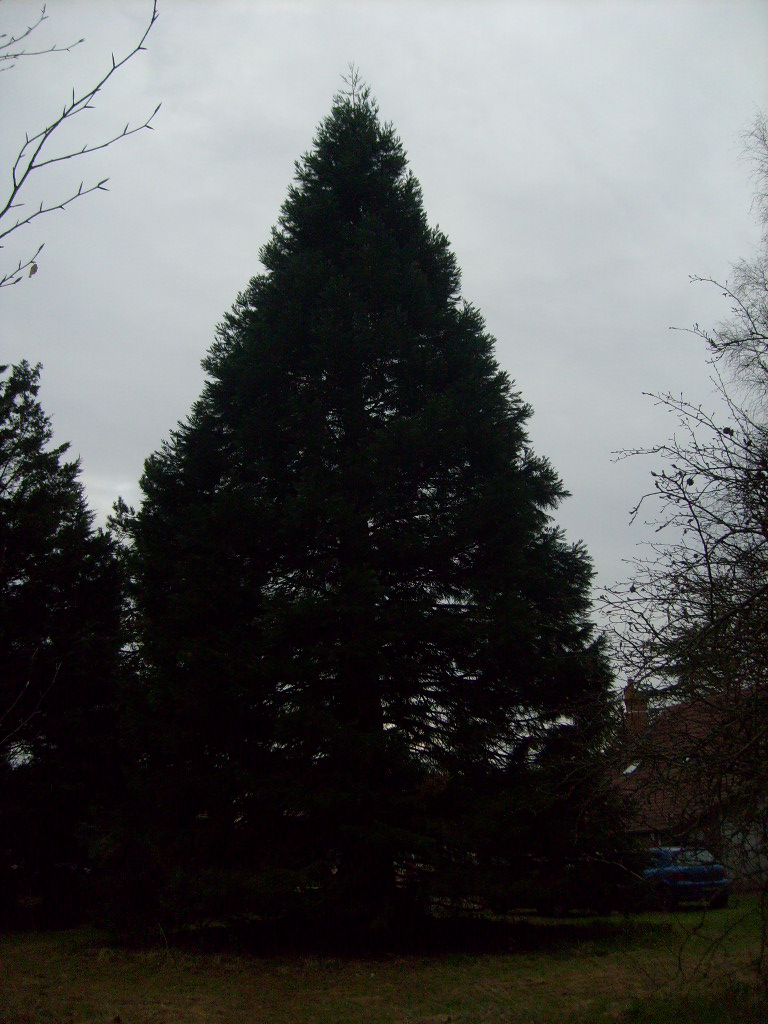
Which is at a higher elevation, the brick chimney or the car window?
the brick chimney

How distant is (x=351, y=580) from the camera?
36.3ft

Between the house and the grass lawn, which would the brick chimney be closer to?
the house

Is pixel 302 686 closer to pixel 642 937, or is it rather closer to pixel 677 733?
pixel 642 937

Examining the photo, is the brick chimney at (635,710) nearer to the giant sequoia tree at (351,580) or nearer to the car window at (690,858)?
the car window at (690,858)

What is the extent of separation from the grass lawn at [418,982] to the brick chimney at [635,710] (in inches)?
54.6

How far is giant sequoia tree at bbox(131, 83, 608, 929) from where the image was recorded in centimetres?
1077

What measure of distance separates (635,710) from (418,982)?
17.2ft

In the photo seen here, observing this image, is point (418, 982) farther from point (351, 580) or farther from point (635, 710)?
point (635, 710)

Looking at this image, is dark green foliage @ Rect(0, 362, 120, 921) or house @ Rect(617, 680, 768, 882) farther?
dark green foliage @ Rect(0, 362, 120, 921)

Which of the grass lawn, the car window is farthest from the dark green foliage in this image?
the car window

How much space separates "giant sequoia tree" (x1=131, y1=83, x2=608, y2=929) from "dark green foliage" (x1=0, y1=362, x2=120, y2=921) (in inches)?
148

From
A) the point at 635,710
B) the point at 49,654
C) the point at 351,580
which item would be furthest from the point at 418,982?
the point at 49,654

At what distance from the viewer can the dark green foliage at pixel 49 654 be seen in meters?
15.5

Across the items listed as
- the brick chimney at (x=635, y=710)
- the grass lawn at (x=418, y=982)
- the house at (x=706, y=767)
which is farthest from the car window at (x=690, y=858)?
the brick chimney at (x=635, y=710)
